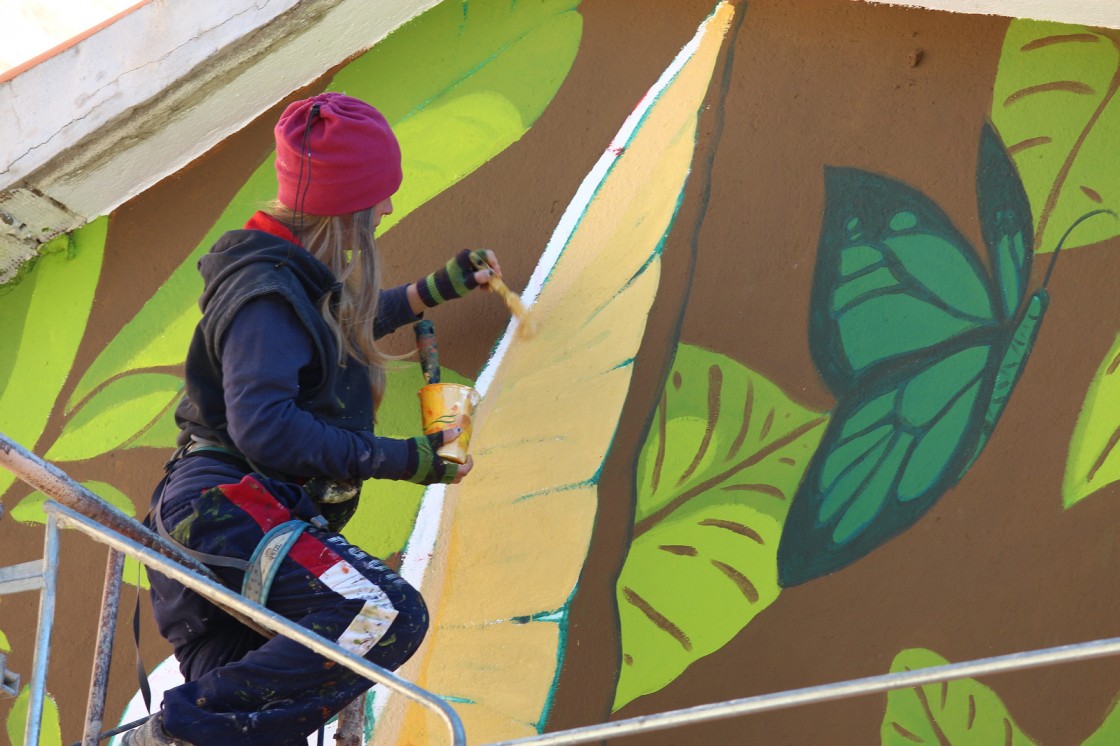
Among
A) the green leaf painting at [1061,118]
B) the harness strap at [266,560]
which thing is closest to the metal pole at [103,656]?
the harness strap at [266,560]

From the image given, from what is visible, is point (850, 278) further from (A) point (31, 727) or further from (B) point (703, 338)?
(A) point (31, 727)

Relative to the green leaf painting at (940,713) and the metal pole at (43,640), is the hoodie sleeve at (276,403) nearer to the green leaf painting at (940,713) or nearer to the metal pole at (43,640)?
the metal pole at (43,640)

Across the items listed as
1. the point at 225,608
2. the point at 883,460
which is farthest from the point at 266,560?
the point at 883,460

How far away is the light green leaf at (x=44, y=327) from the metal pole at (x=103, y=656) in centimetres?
153

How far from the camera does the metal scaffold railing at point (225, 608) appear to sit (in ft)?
6.08

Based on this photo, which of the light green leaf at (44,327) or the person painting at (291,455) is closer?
the person painting at (291,455)

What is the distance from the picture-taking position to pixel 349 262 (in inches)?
113

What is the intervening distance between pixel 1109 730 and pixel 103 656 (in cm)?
203

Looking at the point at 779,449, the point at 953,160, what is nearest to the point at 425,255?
the point at 779,449

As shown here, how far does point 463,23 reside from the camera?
→ 3.72 m

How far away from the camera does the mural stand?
289 centimetres

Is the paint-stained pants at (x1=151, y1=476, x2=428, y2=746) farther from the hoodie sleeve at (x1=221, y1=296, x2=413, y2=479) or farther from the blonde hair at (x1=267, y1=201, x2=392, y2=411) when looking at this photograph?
the blonde hair at (x1=267, y1=201, x2=392, y2=411)

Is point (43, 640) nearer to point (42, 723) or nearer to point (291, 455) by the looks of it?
point (291, 455)

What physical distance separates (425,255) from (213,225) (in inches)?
26.4
